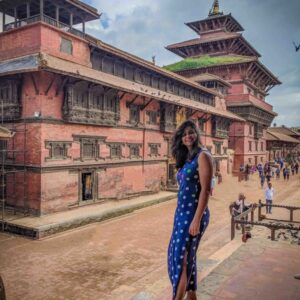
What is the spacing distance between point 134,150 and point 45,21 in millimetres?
8548

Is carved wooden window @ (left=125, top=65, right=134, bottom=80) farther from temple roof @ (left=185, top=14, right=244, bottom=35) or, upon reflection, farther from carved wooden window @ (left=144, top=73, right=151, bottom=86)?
temple roof @ (left=185, top=14, right=244, bottom=35)

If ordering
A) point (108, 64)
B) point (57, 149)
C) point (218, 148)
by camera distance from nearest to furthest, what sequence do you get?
1. point (57, 149)
2. point (108, 64)
3. point (218, 148)

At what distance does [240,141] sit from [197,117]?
10812 millimetres

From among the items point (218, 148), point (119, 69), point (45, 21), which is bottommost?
point (218, 148)

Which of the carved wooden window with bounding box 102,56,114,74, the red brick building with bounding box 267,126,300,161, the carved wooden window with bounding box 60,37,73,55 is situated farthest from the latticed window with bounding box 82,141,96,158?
the red brick building with bounding box 267,126,300,161

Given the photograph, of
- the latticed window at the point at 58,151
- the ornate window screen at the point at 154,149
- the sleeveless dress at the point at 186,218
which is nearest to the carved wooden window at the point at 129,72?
the ornate window screen at the point at 154,149

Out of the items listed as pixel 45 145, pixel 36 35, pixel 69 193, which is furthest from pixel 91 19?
pixel 69 193

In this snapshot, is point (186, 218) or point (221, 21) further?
point (221, 21)

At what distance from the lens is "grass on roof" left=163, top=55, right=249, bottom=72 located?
1385 inches

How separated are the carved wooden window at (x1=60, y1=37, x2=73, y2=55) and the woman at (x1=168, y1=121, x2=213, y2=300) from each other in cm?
1334

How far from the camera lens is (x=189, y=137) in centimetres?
341

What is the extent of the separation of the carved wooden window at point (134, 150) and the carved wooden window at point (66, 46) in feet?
20.6

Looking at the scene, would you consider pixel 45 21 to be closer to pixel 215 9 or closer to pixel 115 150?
pixel 115 150

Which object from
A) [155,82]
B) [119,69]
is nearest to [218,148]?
[155,82]
